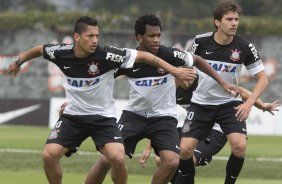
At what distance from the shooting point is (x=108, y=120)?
12.1 metres

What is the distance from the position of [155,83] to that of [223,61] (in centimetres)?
117

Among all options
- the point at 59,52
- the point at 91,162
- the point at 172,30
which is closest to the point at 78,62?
the point at 59,52

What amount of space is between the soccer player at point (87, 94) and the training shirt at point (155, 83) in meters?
0.46

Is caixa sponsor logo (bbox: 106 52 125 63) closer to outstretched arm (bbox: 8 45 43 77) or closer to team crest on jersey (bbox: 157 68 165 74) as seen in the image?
team crest on jersey (bbox: 157 68 165 74)

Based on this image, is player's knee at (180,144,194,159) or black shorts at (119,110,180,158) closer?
black shorts at (119,110,180,158)

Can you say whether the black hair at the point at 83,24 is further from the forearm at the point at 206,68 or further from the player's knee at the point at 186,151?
the player's knee at the point at 186,151

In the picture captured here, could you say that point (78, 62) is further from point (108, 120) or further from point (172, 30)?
point (172, 30)

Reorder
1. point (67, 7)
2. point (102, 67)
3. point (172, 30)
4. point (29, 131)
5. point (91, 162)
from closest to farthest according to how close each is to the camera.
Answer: point (102, 67) → point (91, 162) → point (29, 131) → point (172, 30) → point (67, 7)

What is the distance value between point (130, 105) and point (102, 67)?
95 centimetres

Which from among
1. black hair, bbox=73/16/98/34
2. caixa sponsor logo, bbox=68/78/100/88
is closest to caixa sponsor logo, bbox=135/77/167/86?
caixa sponsor logo, bbox=68/78/100/88

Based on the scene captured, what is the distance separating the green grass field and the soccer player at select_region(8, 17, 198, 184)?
11.0 feet

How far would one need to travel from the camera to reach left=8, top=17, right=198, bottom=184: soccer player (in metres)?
12.0

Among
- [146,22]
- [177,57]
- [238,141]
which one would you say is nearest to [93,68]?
[146,22]

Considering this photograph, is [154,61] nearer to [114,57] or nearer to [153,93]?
[114,57]
